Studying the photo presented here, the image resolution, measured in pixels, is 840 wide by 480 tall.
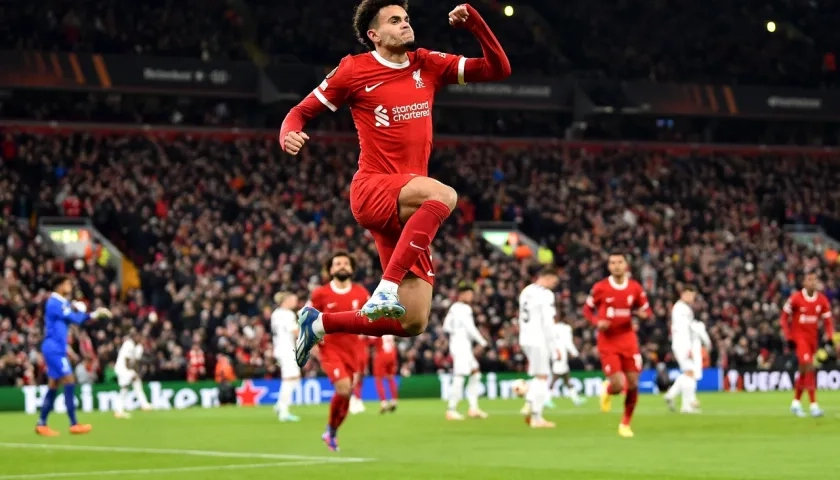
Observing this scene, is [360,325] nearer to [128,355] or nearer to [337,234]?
[128,355]

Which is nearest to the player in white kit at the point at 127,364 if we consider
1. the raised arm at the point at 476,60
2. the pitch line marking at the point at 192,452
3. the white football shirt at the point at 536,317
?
the pitch line marking at the point at 192,452

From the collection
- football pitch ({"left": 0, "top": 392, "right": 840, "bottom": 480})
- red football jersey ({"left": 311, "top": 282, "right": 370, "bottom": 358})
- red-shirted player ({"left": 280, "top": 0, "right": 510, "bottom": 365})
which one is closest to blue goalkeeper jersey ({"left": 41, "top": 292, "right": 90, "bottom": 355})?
football pitch ({"left": 0, "top": 392, "right": 840, "bottom": 480})

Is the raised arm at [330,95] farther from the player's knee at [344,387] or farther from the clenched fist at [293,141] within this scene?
the player's knee at [344,387]

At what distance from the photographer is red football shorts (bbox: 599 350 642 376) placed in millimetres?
21234

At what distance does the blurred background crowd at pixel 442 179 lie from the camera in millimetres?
36375

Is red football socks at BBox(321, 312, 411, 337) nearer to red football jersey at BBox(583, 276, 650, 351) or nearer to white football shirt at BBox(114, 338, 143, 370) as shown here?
red football jersey at BBox(583, 276, 650, 351)

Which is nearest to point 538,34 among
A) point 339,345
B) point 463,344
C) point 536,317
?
point 463,344

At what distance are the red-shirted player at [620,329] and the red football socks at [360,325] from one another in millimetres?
10939

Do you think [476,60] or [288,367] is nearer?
[476,60]

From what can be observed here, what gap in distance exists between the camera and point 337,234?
42156 mm

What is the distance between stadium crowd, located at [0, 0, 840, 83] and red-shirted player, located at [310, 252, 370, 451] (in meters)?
A: 25.2

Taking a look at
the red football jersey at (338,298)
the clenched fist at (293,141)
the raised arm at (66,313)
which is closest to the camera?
the clenched fist at (293,141)

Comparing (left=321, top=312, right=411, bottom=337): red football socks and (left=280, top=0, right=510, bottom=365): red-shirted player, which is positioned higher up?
(left=280, top=0, right=510, bottom=365): red-shirted player

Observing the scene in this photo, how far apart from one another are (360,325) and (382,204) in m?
0.94
